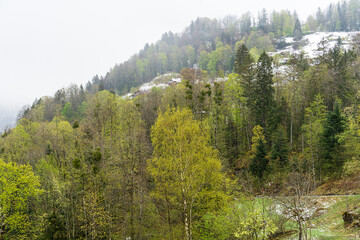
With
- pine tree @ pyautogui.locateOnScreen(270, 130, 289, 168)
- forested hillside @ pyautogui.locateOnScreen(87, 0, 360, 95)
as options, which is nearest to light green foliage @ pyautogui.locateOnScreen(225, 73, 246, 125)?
pine tree @ pyautogui.locateOnScreen(270, 130, 289, 168)

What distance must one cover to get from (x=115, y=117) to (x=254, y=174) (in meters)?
24.0

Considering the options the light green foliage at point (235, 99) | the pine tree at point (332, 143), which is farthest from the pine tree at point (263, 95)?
the pine tree at point (332, 143)

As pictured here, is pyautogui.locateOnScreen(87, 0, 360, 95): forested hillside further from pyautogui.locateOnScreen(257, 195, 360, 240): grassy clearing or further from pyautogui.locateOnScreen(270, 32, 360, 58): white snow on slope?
pyautogui.locateOnScreen(257, 195, 360, 240): grassy clearing

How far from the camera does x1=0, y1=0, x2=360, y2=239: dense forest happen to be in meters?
16.7

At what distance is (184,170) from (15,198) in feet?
79.5

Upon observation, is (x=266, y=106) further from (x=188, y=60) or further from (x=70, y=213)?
(x=188, y=60)

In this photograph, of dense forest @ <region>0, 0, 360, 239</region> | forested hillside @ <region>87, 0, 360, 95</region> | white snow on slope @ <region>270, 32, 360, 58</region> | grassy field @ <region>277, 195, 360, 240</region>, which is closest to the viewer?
grassy field @ <region>277, 195, 360, 240</region>

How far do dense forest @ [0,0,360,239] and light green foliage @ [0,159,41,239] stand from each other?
5.7 inches

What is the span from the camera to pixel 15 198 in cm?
2659

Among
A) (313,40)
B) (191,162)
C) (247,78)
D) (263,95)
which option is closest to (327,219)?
(191,162)

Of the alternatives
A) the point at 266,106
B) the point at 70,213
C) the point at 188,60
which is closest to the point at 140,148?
the point at 70,213

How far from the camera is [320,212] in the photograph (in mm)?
19453

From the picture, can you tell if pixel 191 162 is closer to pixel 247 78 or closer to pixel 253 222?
pixel 253 222

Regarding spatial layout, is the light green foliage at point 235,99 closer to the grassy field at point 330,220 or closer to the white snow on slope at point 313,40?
the grassy field at point 330,220
